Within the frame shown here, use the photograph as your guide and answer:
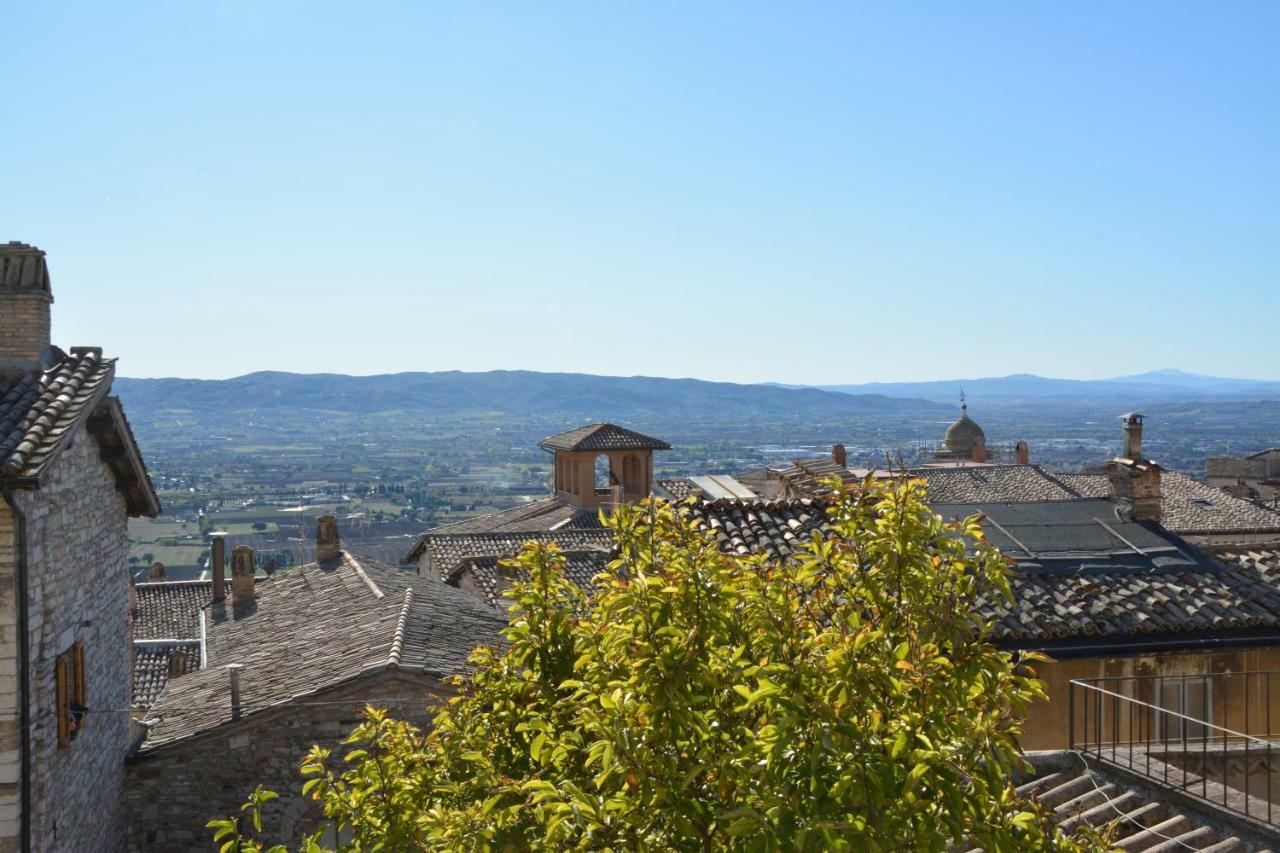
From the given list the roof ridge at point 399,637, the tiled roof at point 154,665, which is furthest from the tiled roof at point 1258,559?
the tiled roof at point 154,665

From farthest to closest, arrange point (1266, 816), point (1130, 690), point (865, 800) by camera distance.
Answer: point (1130, 690) → point (1266, 816) → point (865, 800)

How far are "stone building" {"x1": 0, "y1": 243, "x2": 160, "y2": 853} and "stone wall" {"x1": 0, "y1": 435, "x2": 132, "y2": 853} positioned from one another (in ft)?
0.06

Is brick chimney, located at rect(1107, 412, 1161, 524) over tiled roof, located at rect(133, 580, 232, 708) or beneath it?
over

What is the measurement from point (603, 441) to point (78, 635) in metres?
28.8

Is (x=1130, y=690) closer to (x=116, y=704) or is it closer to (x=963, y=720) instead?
(x=963, y=720)

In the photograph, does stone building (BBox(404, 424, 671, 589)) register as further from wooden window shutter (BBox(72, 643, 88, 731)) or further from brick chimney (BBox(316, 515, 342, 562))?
wooden window shutter (BBox(72, 643, 88, 731))

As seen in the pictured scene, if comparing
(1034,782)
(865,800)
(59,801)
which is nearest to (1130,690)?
(1034,782)

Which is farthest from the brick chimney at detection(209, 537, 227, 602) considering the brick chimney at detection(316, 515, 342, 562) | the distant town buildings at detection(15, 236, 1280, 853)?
the distant town buildings at detection(15, 236, 1280, 853)

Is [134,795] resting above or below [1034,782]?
below

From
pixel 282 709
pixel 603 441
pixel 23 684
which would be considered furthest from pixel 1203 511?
pixel 23 684

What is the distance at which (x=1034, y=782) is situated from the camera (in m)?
9.40

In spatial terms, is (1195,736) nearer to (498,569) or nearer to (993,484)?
(498,569)

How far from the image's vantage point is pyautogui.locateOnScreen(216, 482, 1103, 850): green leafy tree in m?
4.41

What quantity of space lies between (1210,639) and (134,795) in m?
12.4
